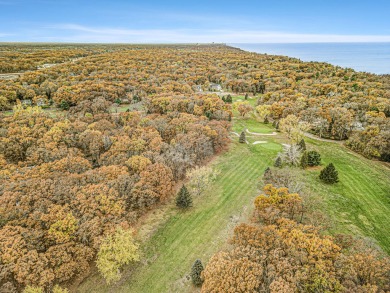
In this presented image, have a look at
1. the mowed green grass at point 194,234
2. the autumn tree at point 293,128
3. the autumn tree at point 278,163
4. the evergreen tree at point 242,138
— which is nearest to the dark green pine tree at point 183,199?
the mowed green grass at point 194,234

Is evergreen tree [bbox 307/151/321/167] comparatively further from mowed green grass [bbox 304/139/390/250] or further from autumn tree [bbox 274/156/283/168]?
autumn tree [bbox 274/156/283/168]

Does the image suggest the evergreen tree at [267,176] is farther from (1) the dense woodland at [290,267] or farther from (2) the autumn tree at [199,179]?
(1) the dense woodland at [290,267]

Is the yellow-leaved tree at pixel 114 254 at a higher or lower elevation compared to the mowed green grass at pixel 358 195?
higher

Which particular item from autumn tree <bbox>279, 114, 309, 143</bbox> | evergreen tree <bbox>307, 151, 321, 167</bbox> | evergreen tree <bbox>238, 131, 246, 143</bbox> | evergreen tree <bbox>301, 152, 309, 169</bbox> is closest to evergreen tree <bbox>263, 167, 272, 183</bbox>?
evergreen tree <bbox>301, 152, 309, 169</bbox>

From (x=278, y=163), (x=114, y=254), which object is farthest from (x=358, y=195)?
(x=114, y=254)

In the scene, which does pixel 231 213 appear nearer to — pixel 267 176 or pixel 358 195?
pixel 267 176

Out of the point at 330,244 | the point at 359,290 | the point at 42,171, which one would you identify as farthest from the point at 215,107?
the point at 359,290

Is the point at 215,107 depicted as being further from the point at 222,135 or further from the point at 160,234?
the point at 160,234
